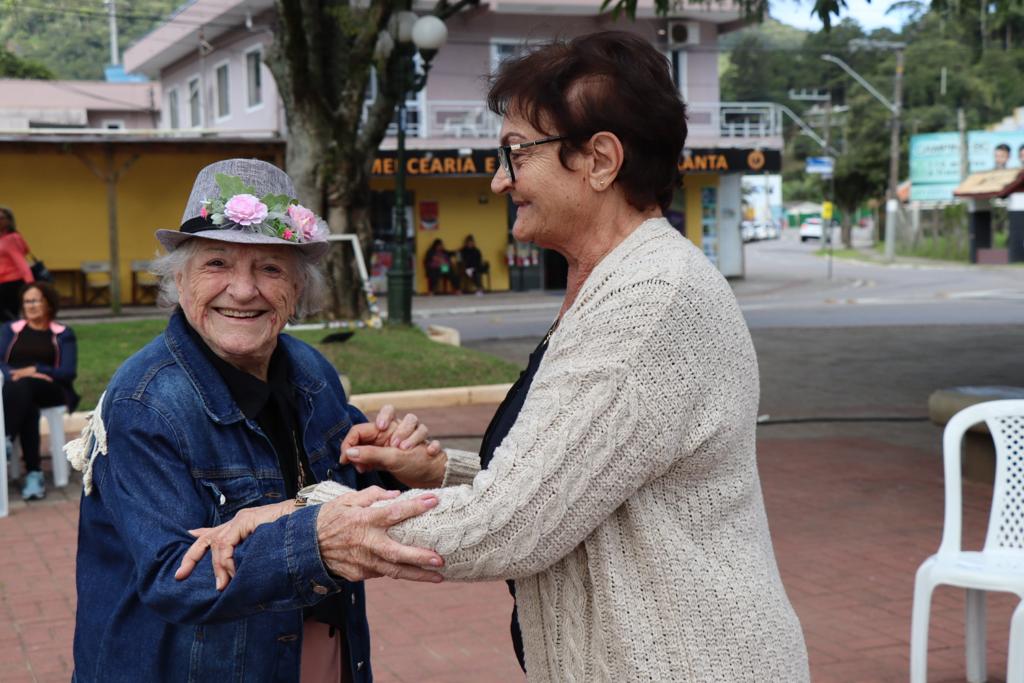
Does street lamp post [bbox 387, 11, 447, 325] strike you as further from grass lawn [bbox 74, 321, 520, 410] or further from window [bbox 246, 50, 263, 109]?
window [bbox 246, 50, 263, 109]

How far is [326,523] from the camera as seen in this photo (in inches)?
83.0

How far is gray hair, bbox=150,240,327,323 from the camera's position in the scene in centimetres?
258

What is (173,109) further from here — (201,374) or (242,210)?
(201,374)

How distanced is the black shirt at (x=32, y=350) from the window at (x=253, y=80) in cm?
2364

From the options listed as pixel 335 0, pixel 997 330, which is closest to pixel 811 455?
pixel 335 0

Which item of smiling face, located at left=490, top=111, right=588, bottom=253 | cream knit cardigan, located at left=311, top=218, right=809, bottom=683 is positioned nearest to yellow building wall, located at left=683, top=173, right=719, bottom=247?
smiling face, located at left=490, top=111, right=588, bottom=253

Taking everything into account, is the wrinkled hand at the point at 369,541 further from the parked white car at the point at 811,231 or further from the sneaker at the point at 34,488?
the parked white car at the point at 811,231

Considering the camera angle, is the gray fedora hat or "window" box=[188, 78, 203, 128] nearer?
the gray fedora hat

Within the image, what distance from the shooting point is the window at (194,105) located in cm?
3650

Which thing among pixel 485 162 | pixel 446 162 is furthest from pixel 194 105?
pixel 485 162

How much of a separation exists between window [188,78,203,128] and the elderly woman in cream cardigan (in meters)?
35.7

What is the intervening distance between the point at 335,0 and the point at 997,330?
1160cm

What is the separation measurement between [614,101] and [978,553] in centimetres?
329

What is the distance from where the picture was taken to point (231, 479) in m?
2.36
